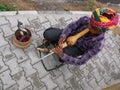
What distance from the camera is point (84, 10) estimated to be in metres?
7.45

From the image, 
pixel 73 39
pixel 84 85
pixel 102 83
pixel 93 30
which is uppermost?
pixel 93 30

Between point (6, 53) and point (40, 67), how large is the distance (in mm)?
764

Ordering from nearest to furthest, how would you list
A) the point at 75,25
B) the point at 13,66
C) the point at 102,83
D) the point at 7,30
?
the point at 75,25
the point at 13,66
the point at 7,30
the point at 102,83

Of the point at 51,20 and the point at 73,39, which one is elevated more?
the point at 73,39

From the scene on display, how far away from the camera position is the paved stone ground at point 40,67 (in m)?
5.44

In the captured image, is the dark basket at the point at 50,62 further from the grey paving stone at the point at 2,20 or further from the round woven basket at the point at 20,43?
the grey paving stone at the point at 2,20

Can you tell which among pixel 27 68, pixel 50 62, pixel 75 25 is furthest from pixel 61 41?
pixel 27 68

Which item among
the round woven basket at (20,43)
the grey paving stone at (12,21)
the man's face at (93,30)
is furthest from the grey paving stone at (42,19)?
the man's face at (93,30)

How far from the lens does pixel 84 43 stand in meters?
5.20

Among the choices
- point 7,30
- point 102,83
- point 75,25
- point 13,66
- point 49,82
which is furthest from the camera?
point 102,83

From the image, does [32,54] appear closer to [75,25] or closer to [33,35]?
[33,35]

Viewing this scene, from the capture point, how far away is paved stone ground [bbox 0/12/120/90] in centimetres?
544

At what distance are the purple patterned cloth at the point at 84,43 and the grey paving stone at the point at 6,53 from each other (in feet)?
3.65

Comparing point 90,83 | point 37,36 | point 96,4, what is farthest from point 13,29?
point 96,4
